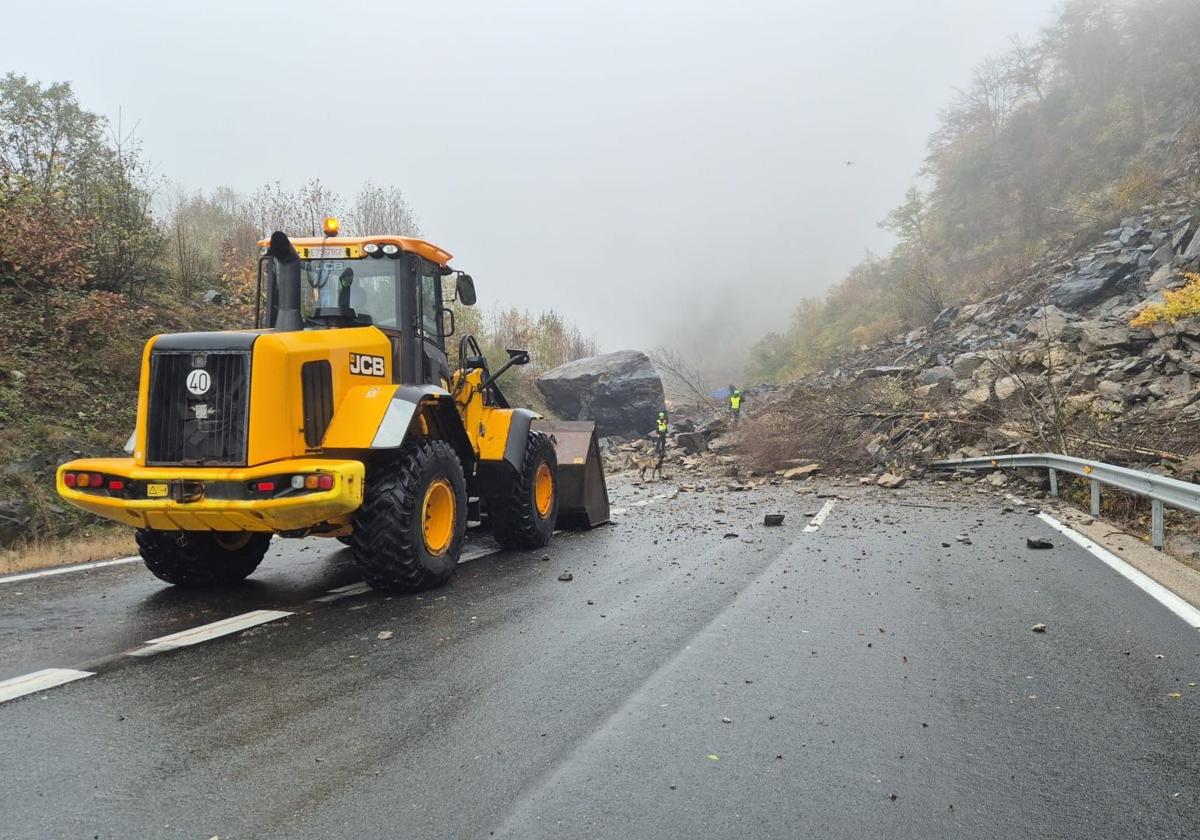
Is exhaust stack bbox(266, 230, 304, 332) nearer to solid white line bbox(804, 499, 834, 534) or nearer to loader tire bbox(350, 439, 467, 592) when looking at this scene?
loader tire bbox(350, 439, 467, 592)

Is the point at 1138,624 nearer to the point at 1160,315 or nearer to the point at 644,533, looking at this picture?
the point at 644,533

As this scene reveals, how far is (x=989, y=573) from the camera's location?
22.3 feet

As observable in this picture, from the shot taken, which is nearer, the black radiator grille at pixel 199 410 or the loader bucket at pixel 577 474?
the black radiator grille at pixel 199 410

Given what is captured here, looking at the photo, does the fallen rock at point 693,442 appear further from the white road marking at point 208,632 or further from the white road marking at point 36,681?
the white road marking at point 36,681

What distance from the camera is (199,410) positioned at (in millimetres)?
5445

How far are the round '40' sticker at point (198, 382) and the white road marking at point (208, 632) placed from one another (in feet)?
5.02

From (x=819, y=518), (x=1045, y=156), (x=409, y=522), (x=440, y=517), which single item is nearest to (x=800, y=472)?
(x=819, y=518)

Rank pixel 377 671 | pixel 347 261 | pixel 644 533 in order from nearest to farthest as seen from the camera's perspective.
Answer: pixel 377 671, pixel 347 261, pixel 644 533

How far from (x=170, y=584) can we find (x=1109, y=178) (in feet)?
134

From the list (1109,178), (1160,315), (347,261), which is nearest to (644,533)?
(347,261)

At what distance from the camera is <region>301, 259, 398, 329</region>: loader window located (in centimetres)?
702

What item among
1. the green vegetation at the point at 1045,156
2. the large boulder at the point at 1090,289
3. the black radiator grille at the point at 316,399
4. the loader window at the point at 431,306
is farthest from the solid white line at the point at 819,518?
the green vegetation at the point at 1045,156

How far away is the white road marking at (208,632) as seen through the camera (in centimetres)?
459

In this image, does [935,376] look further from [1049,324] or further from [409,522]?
[409,522]
